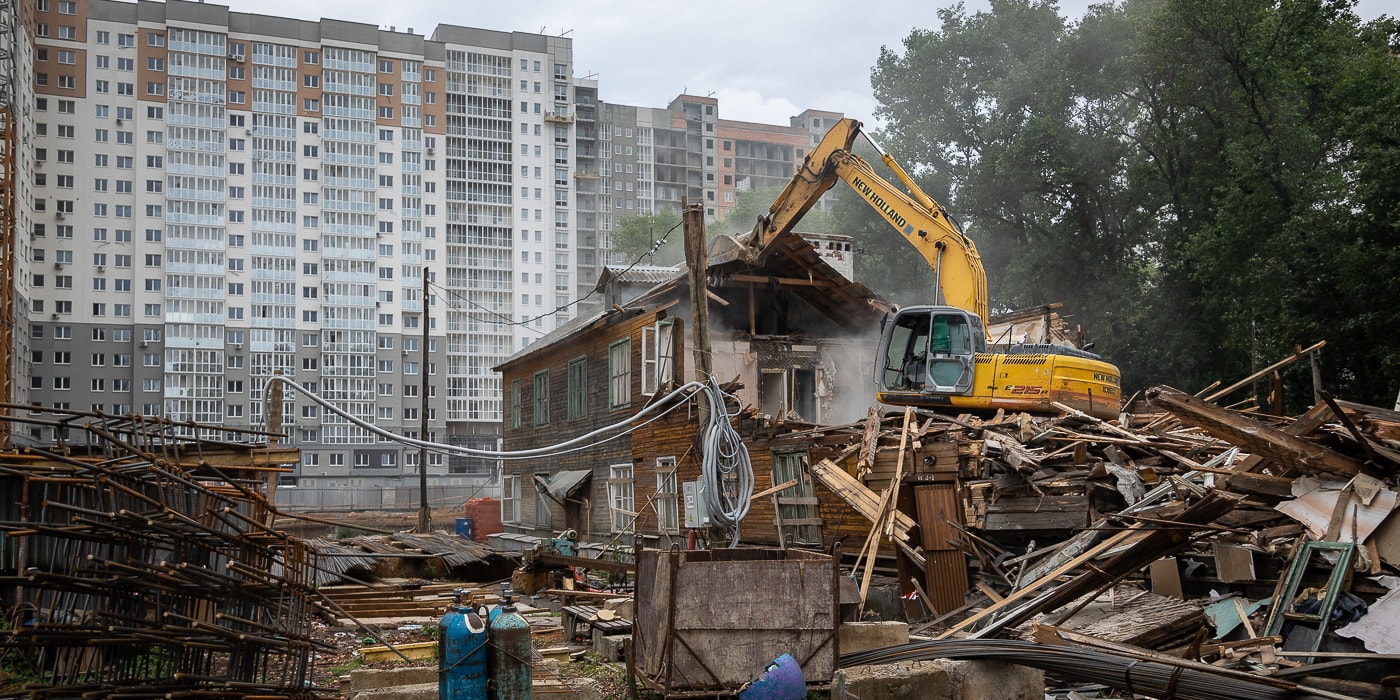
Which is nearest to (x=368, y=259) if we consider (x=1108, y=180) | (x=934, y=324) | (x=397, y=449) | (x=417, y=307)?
(x=417, y=307)

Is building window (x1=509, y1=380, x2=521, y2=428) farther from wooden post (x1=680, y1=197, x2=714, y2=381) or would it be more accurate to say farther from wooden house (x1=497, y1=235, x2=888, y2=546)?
wooden post (x1=680, y1=197, x2=714, y2=381)

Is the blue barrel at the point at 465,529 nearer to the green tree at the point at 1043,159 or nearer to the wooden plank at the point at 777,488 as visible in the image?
the wooden plank at the point at 777,488

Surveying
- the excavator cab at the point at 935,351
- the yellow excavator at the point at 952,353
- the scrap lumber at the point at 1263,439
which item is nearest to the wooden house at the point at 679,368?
the yellow excavator at the point at 952,353

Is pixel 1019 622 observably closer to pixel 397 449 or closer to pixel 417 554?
pixel 417 554

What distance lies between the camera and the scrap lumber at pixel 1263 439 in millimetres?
9863

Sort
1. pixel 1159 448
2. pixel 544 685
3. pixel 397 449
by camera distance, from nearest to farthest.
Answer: pixel 544 685 < pixel 1159 448 < pixel 397 449

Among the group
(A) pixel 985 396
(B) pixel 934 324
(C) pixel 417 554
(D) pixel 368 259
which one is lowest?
(C) pixel 417 554

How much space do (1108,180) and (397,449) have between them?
66.3m

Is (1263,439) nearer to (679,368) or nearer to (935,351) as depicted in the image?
(935,351)

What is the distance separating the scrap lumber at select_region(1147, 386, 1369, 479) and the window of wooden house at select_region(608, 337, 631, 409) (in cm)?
1474

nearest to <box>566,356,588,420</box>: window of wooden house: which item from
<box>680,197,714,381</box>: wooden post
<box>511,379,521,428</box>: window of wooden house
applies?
<box>511,379,521,428</box>: window of wooden house

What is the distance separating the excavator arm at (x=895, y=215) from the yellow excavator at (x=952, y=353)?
0.02 metres

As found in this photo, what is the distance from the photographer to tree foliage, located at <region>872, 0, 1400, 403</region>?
79.1ft

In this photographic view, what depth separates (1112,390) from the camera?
17.8 metres
